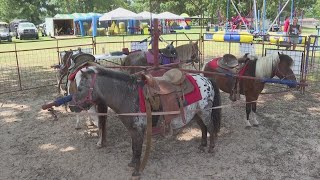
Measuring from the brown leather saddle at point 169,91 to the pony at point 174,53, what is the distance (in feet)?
9.55

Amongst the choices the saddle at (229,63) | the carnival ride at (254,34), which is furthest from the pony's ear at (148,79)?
the carnival ride at (254,34)

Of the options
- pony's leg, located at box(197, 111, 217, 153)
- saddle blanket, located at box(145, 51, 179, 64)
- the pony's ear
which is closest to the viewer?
the pony's ear

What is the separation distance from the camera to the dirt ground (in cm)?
466

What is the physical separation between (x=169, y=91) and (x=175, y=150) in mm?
1452

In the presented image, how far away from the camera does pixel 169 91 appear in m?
4.38

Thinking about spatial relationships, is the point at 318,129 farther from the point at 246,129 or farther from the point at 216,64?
the point at 216,64

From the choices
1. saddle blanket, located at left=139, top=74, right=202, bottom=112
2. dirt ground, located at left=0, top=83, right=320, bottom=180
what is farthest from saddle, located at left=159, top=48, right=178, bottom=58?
saddle blanket, located at left=139, top=74, right=202, bottom=112

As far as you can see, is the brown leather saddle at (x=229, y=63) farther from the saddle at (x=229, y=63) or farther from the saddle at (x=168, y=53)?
the saddle at (x=168, y=53)

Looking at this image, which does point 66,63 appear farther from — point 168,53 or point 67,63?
point 168,53

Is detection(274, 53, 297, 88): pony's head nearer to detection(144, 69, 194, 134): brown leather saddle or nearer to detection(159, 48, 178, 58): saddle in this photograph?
detection(144, 69, 194, 134): brown leather saddle

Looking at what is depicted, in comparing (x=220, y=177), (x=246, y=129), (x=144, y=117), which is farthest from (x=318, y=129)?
(x=144, y=117)

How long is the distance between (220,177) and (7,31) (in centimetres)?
3037

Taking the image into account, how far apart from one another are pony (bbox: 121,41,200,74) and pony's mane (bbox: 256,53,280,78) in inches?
101

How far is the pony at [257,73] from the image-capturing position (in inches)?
231
